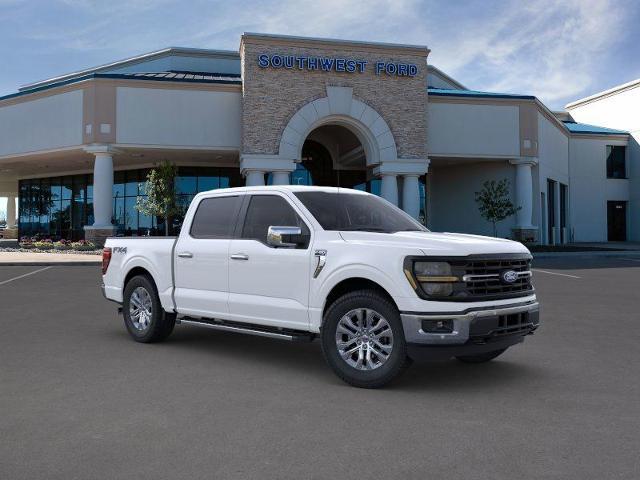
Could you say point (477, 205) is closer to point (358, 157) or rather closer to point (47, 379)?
point (358, 157)

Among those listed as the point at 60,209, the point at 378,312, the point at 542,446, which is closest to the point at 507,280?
the point at 378,312

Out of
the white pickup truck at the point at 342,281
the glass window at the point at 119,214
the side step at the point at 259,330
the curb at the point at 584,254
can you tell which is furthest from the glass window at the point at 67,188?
the side step at the point at 259,330

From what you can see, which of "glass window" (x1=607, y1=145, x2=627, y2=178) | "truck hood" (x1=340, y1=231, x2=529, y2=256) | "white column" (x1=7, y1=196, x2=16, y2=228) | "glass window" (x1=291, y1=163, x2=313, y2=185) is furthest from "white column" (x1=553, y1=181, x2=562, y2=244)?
"white column" (x1=7, y1=196, x2=16, y2=228)

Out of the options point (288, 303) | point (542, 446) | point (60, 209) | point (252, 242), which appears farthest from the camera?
point (60, 209)

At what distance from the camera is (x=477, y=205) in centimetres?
3750

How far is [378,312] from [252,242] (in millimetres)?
1888

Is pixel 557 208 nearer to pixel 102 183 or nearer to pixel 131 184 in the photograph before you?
pixel 131 184

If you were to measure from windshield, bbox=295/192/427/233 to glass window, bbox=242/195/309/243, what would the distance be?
0.21 metres

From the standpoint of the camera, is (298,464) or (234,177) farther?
(234,177)

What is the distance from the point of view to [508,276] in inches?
239

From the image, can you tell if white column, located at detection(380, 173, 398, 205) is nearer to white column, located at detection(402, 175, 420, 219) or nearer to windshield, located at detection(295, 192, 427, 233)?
white column, located at detection(402, 175, 420, 219)

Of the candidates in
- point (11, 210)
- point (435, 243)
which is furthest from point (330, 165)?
point (11, 210)

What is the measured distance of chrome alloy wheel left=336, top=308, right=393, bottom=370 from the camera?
586 centimetres

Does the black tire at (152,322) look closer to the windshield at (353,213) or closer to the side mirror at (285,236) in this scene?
the side mirror at (285,236)
